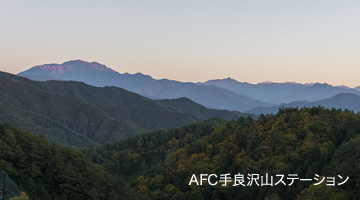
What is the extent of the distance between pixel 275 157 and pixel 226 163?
18408 mm

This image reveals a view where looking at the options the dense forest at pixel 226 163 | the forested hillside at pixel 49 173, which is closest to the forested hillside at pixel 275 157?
the dense forest at pixel 226 163

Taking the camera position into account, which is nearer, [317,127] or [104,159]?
[317,127]

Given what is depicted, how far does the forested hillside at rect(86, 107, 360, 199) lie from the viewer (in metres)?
80.3

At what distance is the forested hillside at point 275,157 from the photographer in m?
80.3

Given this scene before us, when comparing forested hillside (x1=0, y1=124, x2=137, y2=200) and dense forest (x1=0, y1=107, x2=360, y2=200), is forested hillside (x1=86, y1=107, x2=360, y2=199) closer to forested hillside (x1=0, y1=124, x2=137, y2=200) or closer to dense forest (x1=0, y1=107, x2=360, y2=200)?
dense forest (x1=0, y1=107, x2=360, y2=200)

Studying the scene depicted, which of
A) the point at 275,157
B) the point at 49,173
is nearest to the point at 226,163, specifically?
the point at 275,157

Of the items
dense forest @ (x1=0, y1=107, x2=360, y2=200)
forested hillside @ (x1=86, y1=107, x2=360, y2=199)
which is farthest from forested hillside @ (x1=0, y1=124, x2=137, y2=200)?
forested hillside @ (x1=86, y1=107, x2=360, y2=199)

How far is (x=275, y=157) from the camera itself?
109 metres

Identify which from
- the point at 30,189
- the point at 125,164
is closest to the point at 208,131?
the point at 125,164

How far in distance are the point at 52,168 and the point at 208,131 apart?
127 meters

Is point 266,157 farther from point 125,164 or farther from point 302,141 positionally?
point 125,164

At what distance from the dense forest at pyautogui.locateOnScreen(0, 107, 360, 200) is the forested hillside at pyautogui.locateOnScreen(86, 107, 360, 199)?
0.19 m

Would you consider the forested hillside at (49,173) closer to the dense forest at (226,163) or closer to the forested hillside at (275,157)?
the dense forest at (226,163)

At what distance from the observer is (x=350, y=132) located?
10375cm
